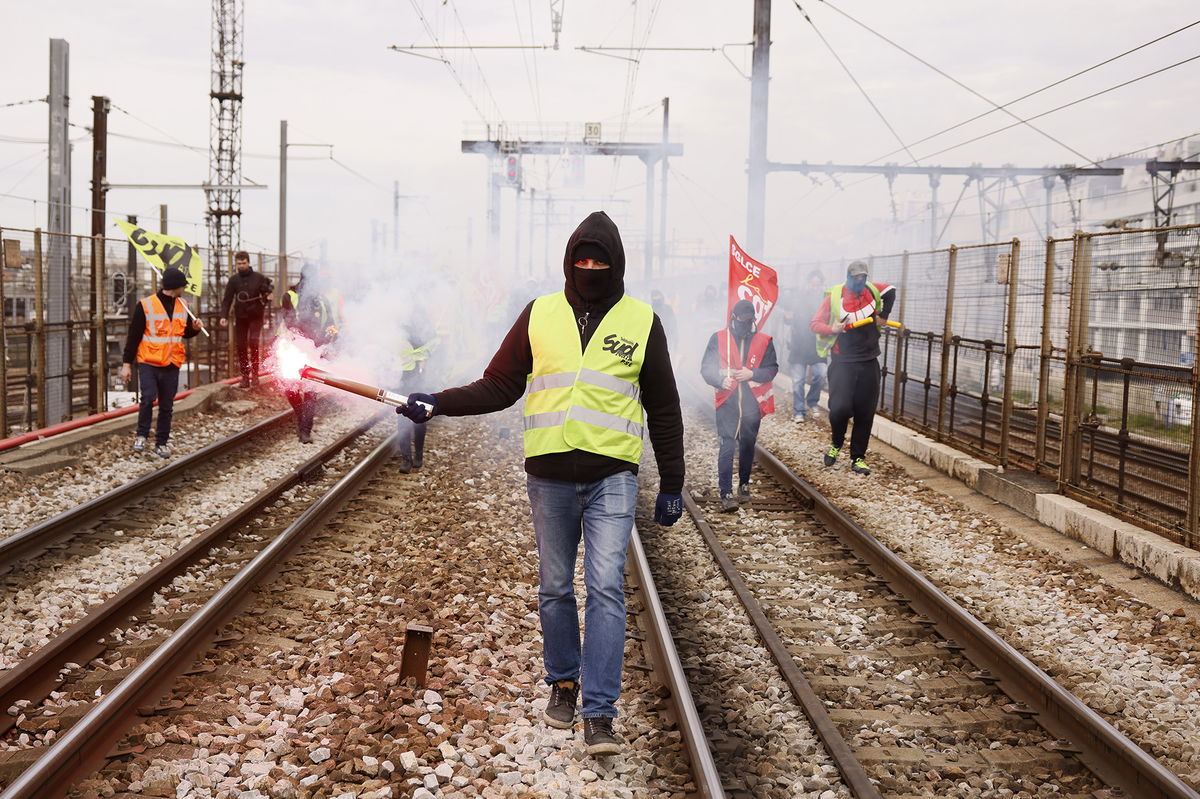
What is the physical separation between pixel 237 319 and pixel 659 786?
1477cm

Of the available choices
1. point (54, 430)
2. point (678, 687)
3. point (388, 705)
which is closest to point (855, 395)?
point (678, 687)

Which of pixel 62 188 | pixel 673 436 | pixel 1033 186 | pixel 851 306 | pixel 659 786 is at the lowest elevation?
pixel 659 786

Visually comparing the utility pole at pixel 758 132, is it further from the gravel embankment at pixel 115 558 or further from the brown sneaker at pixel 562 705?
the brown sneaker at pixel 562 705

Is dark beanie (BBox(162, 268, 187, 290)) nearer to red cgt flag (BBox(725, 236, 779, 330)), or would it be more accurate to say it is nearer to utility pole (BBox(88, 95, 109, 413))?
red cgt flag (BBox(725, 236, 779, 330))

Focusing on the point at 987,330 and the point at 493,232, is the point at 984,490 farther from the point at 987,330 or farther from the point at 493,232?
the point at 493,232

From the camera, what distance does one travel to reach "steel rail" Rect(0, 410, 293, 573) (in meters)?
7.69

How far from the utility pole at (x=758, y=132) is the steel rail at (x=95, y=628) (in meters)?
12.1

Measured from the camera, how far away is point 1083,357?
9.69 m

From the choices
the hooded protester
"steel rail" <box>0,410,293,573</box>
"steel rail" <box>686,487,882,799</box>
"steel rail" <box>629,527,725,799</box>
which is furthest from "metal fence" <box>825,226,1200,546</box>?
"steel rail" <box>0,410,293,573</box>

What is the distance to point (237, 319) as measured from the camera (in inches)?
683

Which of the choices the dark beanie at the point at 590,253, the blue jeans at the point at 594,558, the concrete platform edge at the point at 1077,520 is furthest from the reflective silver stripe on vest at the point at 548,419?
the concrete platform edge at the point at 1077,520

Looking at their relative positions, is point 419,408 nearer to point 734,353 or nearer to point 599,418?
point 599,418

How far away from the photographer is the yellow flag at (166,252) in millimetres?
15461

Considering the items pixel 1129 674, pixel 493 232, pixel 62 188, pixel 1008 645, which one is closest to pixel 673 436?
pixel 1008 645
